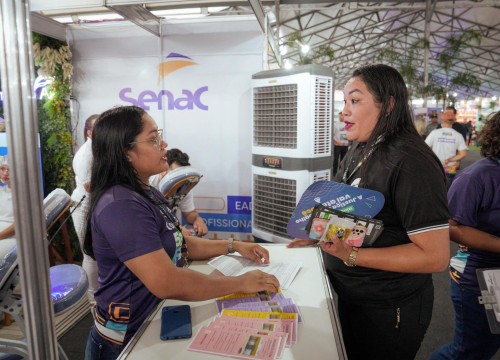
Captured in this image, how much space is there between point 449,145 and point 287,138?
9.95 feet

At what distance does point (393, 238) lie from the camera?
4.24 feet

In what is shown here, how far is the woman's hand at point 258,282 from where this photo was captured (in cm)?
139


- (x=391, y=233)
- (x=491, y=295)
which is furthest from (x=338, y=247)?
(x=491, y=295)

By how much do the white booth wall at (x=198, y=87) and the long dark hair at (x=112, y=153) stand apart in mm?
2496

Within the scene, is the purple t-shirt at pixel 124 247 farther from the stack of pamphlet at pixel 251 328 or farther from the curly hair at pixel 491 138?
the curly hair at pixel 491 138

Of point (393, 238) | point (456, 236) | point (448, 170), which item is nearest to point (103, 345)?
point (393, 238)

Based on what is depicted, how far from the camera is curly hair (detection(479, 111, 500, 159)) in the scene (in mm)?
1673

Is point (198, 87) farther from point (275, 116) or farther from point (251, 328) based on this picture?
point (251, 328)

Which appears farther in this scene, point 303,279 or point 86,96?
point 86,96

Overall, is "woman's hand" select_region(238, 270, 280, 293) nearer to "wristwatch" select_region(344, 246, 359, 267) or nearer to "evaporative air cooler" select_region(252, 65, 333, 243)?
"wristwatch" select_region(344, 246, 359, 267)

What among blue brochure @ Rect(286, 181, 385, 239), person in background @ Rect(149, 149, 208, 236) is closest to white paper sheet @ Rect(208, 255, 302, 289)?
blue brochure @ Rect(286, 181, 385, 239)

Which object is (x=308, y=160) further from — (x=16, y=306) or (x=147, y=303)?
(x=16, y=306)

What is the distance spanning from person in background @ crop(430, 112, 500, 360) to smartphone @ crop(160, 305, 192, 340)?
122 cm

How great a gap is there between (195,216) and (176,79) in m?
1.66
